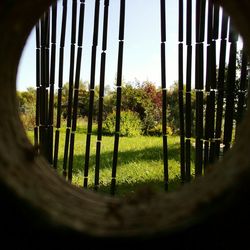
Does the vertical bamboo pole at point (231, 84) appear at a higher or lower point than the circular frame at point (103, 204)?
higher

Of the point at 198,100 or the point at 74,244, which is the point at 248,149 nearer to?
the point at 74,244

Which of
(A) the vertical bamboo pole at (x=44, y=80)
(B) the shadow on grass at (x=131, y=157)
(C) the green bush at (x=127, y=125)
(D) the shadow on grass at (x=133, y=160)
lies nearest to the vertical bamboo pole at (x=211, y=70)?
(A) the vertical bamboo pole at (x=44, y=80)

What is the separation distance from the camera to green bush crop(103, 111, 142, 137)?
9805mm

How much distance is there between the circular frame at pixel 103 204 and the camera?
0.81 m

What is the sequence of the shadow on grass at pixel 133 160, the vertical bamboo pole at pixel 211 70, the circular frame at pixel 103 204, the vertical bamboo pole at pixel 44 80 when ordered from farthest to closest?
1. the shadow on grass at pixel 133 160
2. the vertical bamboo pole at pixel 44 80
3. the vertical bamboo pole at pixel 211 70
4. the circular frame at pixel 103 204

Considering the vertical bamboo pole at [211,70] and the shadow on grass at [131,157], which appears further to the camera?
the shadow on grass at [131,157]

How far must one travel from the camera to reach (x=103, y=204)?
1114 millimetres

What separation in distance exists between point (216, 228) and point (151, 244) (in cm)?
14

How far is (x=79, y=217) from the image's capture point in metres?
0.88

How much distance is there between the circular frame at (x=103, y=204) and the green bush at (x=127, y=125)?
865 cm

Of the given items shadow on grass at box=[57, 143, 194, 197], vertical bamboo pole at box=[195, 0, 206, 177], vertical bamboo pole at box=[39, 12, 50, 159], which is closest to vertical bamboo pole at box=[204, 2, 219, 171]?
vertical bamboo pole at box=[195, 0, 206, 177]

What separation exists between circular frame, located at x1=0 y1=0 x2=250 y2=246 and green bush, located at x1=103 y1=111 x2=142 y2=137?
865 cm

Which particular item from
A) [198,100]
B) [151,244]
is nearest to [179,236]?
[151,244]

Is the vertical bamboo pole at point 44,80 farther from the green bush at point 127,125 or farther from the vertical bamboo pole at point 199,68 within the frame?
the green bush at point 127,125
